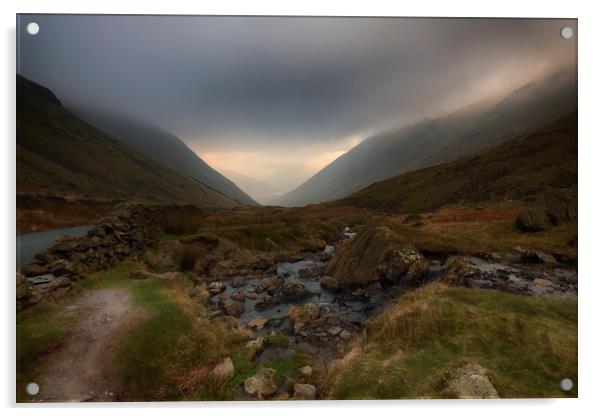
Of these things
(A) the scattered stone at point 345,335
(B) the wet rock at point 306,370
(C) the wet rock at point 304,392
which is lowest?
(C) the wet rock at point 304,392

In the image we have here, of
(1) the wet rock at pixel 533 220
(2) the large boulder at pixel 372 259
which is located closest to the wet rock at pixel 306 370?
(2) the large boulder at pixel 372 259

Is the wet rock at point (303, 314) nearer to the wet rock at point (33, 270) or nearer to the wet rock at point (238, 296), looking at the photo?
the wet rock at point (238, 296)

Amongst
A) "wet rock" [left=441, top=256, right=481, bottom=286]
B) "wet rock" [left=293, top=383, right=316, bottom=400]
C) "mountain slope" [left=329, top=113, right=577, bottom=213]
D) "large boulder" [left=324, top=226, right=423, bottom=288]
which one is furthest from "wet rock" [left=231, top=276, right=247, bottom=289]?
"wet rock" [left=441, top=256, right=481, bottom=286]

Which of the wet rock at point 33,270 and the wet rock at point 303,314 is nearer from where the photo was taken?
the wet rock at point 33,270
